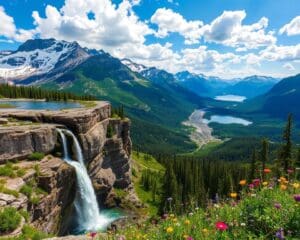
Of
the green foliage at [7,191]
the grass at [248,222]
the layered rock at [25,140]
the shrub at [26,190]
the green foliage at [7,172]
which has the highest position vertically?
the grass at [248,222]

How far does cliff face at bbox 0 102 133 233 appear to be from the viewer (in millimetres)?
Answer: 43406

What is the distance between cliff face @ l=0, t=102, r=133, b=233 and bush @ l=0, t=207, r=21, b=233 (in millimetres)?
10577

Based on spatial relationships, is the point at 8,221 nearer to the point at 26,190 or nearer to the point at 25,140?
the point at 26,190

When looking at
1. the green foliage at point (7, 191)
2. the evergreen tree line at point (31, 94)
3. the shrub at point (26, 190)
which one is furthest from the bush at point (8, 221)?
the evergreen tree line at point (31, 94)

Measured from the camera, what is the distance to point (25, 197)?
118 feet

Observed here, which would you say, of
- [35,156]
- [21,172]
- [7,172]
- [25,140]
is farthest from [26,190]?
[25,140]

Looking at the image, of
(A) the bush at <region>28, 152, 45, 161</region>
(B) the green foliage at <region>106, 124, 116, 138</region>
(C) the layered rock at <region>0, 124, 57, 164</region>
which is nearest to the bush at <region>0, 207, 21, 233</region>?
(C) the layered rock at <region>0, 124, 57, 164</region>

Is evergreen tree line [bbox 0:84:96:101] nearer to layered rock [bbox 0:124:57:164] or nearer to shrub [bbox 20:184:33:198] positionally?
layered rock [bbox 0:124:57:164]

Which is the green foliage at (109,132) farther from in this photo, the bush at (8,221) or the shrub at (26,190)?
the bush at (8,221)

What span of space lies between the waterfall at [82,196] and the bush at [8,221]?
27334mm

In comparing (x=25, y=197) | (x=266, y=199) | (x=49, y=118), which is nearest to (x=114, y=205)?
(x=49, y=118)

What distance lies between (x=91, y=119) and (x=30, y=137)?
19355 mm

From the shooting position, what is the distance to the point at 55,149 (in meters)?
53.0

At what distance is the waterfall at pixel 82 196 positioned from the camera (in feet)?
181
